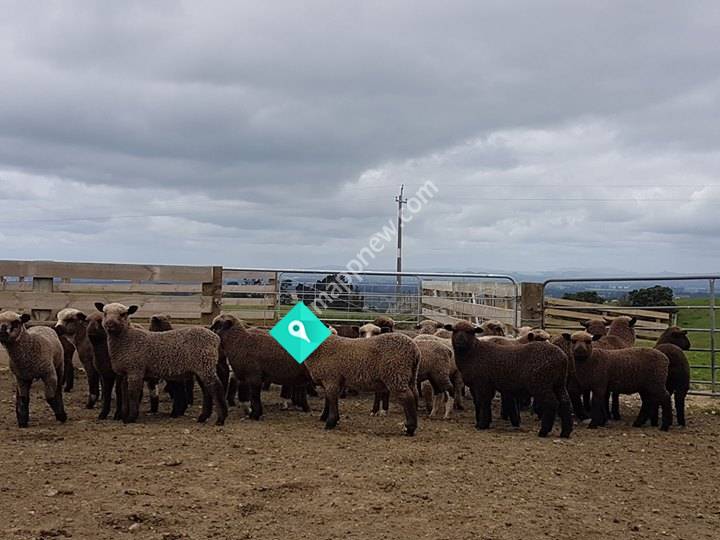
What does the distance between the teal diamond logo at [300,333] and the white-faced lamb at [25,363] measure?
321 centimetres

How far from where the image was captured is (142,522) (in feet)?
17.6

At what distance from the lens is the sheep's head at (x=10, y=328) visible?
9.08 m

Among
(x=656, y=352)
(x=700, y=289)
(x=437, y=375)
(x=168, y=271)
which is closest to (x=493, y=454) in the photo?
(x=437, y=375)

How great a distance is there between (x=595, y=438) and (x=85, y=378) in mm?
10291

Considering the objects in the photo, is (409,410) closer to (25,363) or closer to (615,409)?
(615,409)

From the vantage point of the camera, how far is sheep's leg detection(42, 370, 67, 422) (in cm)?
939

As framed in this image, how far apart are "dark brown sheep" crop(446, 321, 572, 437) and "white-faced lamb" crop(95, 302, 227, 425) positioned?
3.63 meters

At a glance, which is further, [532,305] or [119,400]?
[532,305]

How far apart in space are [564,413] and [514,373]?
86 cm

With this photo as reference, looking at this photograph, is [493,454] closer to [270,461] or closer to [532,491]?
[532,491]

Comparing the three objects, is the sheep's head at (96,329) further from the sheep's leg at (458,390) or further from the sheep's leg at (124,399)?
the sheep's leg at (458,390)

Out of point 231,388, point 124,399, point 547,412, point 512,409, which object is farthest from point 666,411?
point 124,399

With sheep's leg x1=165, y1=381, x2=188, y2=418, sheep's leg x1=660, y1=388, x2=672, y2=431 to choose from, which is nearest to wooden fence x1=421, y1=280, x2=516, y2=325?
sheep's leg x1=660, y1=388, x2=672, y2=431

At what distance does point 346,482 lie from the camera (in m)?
6.52
